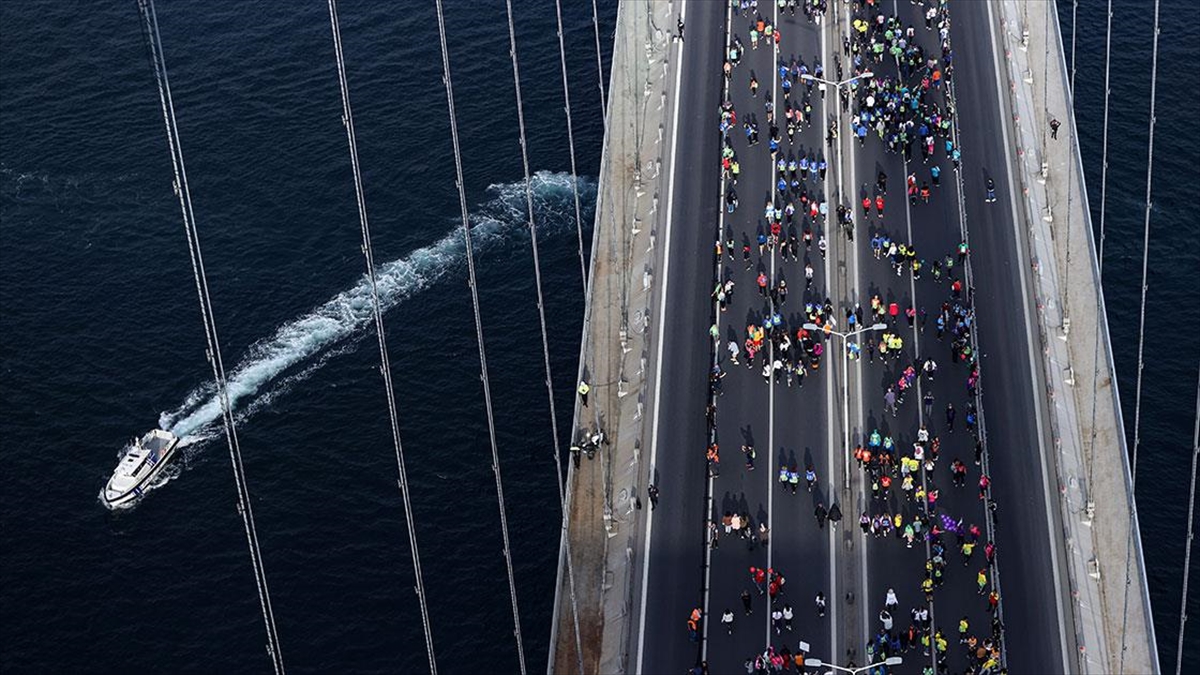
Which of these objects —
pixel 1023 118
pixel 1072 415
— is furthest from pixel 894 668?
pixel 1023 118

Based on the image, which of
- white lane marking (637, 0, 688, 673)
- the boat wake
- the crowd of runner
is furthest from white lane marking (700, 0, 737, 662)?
the boat wake

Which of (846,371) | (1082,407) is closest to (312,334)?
(846,371)

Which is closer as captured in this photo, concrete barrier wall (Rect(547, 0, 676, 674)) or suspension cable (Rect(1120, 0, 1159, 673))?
suspension cable (Rect(1120, 0, 1159, 673))

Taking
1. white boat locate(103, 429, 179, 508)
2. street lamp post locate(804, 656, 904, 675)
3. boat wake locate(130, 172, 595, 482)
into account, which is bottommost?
street lamp post locate(804, 656, 904, 675)

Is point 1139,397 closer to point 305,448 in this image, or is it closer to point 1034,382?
point 1034,382

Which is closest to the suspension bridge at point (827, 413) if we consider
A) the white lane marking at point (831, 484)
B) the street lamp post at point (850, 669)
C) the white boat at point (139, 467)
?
the white lane marking at point (831, 484)

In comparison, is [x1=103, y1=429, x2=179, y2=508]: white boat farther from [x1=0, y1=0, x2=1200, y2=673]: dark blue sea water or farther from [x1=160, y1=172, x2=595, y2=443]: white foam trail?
[x1=160, y1=172, x2=595, y2=443]: white foam trail

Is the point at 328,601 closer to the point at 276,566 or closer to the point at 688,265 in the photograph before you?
the point at 276,566

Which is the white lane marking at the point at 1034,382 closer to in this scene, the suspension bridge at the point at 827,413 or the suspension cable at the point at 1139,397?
the suspension bridge at the point at 827,413
